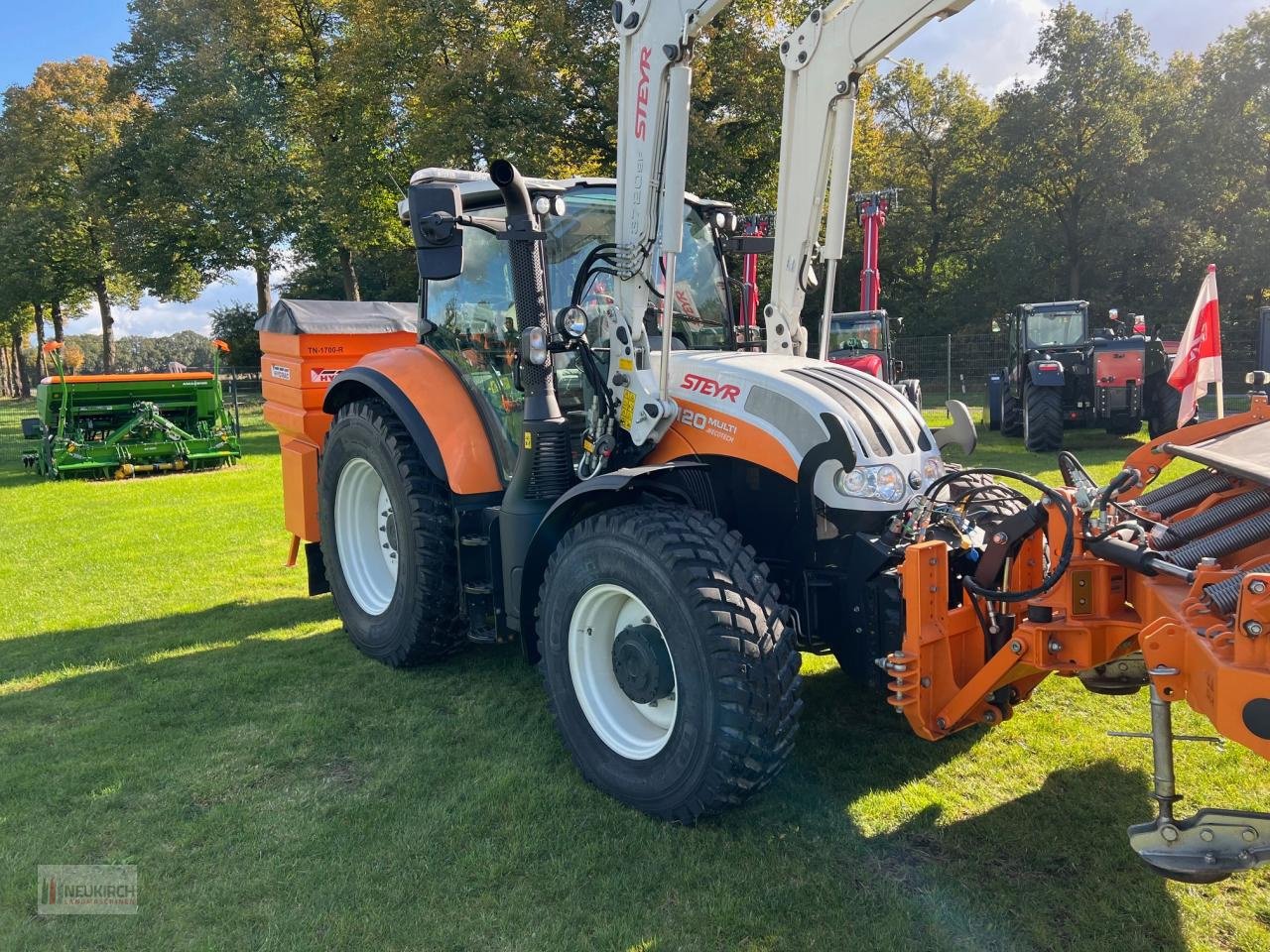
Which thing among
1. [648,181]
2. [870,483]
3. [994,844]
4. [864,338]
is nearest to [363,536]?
[648,181]

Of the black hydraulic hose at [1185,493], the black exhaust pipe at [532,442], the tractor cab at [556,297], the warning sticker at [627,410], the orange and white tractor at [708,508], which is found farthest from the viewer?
the tractor cab at [556,297]

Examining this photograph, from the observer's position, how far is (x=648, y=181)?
3.62 metres

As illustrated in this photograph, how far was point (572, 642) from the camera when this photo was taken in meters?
3.51

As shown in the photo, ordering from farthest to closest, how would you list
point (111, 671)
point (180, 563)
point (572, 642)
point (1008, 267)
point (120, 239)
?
point (1008, 267) < point (120, 239) < point (180, 563) < point (111, 671) < point (572, 642)

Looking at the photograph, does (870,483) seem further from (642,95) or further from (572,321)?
(642,95)

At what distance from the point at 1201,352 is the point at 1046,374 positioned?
7.89m

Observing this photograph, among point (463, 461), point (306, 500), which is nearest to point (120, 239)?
point (306, 500)

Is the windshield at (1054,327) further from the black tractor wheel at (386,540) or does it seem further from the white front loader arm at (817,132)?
the black tractor wheel at (386,540)

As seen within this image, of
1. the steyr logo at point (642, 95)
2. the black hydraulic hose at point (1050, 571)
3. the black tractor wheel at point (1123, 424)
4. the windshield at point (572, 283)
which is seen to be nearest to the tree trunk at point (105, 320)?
the black tractor wheel at point (1123, 424)

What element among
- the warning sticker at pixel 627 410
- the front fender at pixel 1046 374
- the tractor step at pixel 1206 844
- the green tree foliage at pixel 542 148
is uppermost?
the green tree foliage at pixel 542 148

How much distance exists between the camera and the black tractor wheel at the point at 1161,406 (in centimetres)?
1316

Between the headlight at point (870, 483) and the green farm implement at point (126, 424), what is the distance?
11362 millimetres

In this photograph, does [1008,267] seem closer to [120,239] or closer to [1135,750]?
[120,239]

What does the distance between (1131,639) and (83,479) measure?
13.9 metres
